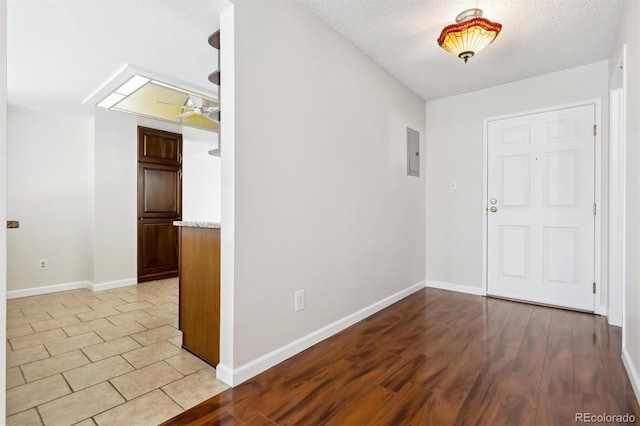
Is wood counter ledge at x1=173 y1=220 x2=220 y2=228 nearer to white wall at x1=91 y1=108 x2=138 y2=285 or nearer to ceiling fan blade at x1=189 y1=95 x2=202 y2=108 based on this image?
ceiling fan blade at x1=189 y1=95 x2=202 y2=108

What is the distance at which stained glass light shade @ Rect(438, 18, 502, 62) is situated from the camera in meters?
→ 2.07

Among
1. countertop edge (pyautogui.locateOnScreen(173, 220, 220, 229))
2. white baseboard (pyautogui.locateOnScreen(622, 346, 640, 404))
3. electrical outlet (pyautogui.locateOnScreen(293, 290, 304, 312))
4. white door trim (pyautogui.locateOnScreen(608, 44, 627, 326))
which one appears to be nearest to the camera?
white baseboard (pyautogui.locateOnScreen(622, 346, 640, 404))

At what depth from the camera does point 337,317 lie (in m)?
2.57

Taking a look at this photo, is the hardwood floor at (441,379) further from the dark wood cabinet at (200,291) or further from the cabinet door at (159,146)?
the cabinet door at (159,146)

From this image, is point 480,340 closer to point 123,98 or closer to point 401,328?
point 401,328

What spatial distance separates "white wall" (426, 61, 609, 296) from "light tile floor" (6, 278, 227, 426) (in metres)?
3.08

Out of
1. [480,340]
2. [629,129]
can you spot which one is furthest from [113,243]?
[629,129]

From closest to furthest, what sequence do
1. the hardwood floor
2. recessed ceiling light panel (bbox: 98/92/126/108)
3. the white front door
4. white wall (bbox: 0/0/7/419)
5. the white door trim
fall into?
white wall (bbox: 0/0/7/419) < the hardwood floor < the white door trim < the white front door < recessed ceiling light panel (bbox: 98/92/126/108)

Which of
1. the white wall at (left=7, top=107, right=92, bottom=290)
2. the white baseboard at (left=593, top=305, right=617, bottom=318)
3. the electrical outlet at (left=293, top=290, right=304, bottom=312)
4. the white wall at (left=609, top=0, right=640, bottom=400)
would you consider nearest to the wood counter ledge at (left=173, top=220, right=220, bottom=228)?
the electrical outlet at (left=293, top=290, right=304, bottom=312)

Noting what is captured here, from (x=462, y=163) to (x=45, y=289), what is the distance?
18.1ft

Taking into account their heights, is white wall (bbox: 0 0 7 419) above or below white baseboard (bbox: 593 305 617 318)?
above

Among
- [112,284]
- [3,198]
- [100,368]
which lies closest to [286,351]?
[100,368]

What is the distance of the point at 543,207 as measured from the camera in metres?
3.32

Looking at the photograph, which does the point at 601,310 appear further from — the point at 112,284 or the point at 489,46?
the point at 112,284
